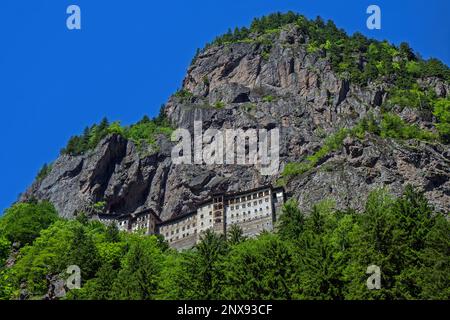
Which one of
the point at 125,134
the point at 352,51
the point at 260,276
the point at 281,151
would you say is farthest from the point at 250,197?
the point at 352,51

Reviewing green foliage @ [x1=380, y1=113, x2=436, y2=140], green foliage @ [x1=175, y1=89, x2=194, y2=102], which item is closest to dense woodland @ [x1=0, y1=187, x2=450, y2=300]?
green foliage @ [x1=380, y1=113, x2=436, y2=140]

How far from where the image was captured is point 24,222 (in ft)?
269

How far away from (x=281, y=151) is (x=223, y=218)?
24635mm

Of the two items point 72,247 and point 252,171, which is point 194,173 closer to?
point 252,171

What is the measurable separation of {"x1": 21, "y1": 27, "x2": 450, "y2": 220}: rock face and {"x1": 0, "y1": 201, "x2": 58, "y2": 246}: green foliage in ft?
75.7

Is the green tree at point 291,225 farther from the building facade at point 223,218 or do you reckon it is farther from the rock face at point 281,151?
the rock face at point 281,151

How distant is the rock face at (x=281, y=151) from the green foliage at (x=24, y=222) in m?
23.1

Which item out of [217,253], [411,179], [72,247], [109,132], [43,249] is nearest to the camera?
[217,253]

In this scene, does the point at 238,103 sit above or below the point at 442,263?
above

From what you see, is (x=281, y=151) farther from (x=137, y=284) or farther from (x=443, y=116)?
(x=137, y=284)
